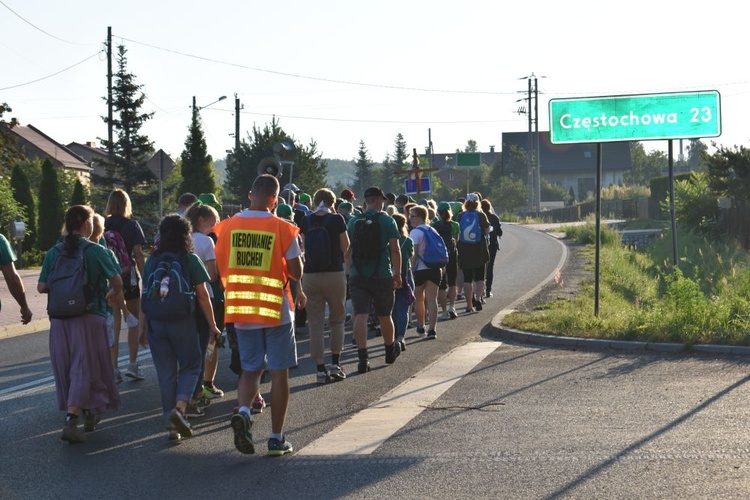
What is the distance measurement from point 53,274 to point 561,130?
8.63m

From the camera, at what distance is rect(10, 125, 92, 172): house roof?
9538 cm

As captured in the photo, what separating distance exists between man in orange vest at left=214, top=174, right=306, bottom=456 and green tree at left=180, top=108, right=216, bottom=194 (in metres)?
43.7

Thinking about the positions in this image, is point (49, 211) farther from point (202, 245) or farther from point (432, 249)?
point (202, 245)

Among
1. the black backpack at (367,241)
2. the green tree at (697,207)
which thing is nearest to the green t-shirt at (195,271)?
the black backpack at (367,241)

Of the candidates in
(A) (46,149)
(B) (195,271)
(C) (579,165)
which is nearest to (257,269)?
(B) (195,271)

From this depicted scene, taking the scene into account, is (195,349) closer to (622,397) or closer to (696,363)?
(622,397)

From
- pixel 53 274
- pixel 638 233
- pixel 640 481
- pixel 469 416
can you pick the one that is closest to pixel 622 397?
pixel 469 416

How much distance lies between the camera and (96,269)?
324 inches

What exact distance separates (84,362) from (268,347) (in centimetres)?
158

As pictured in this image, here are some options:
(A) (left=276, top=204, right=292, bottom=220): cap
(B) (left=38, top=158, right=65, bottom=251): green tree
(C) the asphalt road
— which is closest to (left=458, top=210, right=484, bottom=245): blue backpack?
(C) the asphalt road

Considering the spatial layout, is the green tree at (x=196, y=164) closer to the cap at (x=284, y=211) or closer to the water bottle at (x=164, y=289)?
the cap at (x=284, y=211)

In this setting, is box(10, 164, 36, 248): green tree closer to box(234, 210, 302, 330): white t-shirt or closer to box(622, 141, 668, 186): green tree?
box(234, 210, 302, 330): white t-shirt

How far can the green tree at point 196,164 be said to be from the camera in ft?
166

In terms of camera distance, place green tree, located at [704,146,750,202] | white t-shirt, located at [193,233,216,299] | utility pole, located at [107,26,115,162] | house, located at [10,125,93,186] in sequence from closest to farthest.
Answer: white t-shirt, located at [193,233,216,299], green tree, located at [704,146,750,202], utility pole, located at [107,26,115,162], house, located at [10,125,93,186]
